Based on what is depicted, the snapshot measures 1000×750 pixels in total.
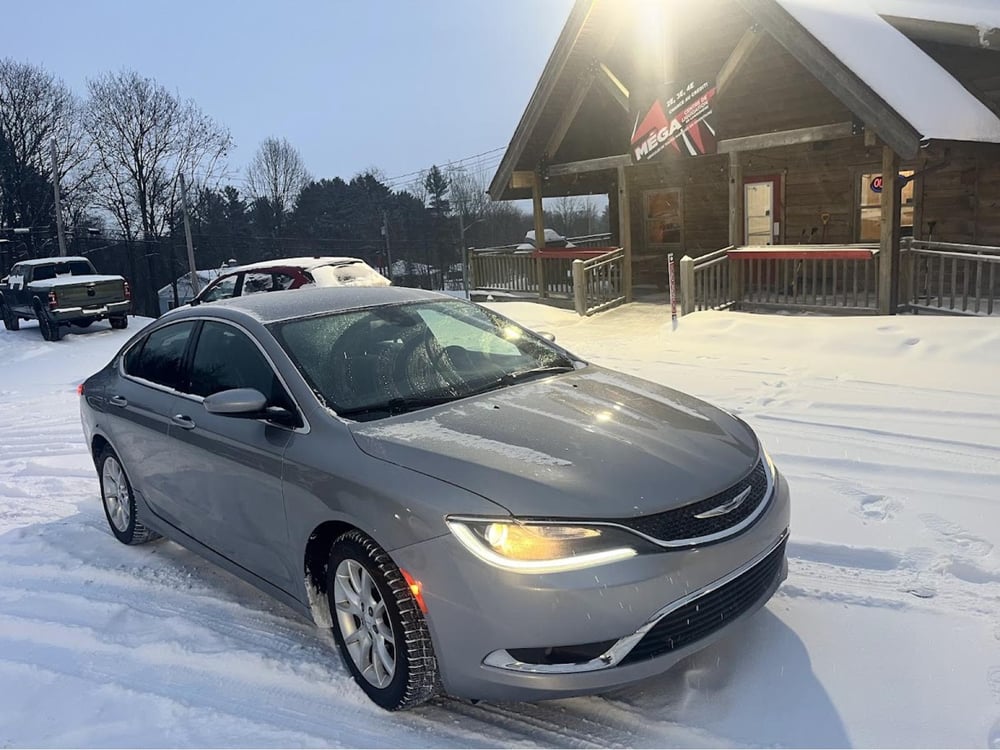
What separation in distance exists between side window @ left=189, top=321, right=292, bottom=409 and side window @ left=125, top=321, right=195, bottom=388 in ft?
0.65

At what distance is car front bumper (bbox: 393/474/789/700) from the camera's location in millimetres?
2660

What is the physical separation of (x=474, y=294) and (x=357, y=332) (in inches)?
614

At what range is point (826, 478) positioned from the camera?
17.2ft

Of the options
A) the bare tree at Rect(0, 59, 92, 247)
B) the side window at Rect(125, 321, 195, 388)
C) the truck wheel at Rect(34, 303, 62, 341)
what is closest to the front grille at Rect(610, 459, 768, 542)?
the side window at Rect(125, 321, 195, 388)

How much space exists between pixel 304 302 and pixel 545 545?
226 centimetres

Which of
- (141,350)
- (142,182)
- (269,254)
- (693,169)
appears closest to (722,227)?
(693,169)

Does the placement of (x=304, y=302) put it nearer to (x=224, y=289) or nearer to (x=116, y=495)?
(x=116, y=495)

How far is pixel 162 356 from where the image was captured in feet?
15.5

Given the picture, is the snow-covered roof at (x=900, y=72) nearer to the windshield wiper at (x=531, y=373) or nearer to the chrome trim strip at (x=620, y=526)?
the windshield wiper at (x=531, y=373)

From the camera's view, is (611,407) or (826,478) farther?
(826,478)

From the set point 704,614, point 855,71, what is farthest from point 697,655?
point 855,71

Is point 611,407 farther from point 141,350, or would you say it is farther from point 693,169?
point 693,169

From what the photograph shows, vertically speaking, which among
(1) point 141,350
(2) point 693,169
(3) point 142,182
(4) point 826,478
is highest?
(3) point 142,182

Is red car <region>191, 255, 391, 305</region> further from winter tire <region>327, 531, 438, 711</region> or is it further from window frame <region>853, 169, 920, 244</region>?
winter tire <region>327, 531, 438, 711</region>
